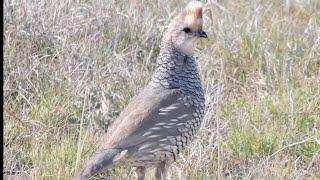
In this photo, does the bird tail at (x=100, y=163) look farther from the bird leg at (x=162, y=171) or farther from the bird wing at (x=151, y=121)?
the bird leg at (x=162, y=171)

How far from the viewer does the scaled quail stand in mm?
4750

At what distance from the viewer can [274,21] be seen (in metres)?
7.46

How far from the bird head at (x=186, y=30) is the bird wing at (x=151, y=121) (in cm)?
30

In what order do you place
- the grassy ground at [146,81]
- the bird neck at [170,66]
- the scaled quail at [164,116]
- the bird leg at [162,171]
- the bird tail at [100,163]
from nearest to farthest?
the bird tail at [100,163]
the scaled quail at [164,116]
the bird leg at [162,171]
the bird neck at [170,66]
the grassy ground at [146,81]

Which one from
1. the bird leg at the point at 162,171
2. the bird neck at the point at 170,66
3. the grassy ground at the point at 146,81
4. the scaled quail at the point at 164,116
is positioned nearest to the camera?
the scaled quail at the point at 164,116

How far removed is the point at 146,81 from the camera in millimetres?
6359

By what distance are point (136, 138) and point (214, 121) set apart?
1275 mm

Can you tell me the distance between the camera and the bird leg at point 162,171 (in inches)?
196

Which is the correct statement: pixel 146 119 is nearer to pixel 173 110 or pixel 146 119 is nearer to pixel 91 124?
pixel 173 110

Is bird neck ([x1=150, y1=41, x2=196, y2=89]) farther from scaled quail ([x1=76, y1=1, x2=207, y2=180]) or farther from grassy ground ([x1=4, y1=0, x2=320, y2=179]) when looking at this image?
grassy ground ([x1=4, y1=0, x2=320, y2=179])

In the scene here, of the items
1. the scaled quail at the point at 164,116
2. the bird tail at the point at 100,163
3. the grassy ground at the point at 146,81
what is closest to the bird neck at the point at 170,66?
the scaled quail at the point at 164,116

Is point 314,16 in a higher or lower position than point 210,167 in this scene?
higher

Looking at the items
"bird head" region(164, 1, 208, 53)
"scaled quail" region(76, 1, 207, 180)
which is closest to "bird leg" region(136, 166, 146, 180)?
"scaled quail" region(76, 1, 207, 180)

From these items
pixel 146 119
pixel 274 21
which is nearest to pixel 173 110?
pixel 146 119
